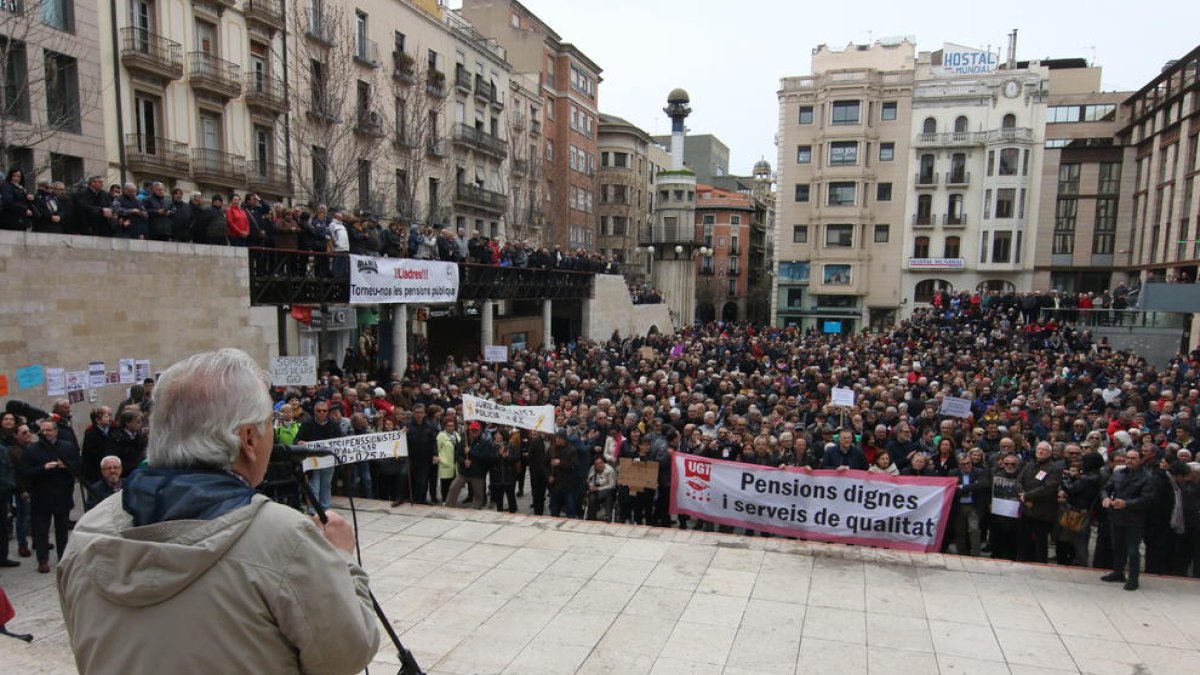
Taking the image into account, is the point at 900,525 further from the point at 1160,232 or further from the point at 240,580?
the point at 1160,232

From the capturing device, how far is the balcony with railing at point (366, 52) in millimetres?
30203

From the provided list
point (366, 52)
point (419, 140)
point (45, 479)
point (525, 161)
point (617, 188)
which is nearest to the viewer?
point (45, 479)

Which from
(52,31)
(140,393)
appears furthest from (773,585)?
(52,31)

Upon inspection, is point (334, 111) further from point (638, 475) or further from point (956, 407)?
point (956, 407)

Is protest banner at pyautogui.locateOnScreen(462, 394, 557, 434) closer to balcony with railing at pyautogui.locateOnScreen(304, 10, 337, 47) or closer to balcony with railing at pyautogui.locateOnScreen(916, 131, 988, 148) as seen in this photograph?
balcony with railing at pyautogui.locateOnScreen(304, 10, 337, 47)

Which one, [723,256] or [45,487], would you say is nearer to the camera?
[45,487]

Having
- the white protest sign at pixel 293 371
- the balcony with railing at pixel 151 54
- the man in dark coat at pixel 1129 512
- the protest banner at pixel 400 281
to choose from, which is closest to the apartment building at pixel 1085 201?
the protest banner at pixel 400 281

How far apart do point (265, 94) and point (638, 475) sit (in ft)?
74.1

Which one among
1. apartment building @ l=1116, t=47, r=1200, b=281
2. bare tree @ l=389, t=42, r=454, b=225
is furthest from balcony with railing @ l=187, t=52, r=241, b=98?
apartment building @ l=1116, t=47, r=1200, b=281

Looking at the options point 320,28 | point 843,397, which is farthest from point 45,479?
point 320,28

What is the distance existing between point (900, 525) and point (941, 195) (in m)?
48.2

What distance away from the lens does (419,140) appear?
2988 centimetres

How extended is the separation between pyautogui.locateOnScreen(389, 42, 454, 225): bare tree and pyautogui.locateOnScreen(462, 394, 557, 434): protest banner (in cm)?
1949

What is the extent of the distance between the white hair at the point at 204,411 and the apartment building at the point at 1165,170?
3979 cm
